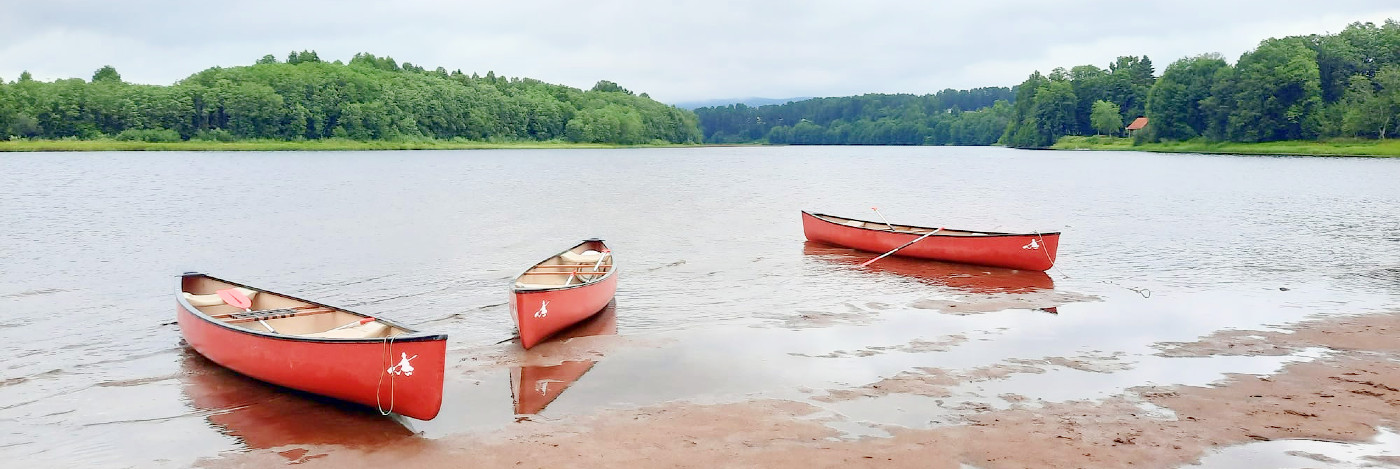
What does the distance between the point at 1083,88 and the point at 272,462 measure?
16258cm

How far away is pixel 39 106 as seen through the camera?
368ft

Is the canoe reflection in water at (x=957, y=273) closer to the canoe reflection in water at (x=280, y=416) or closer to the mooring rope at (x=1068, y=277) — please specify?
the mooring rope at (x=1068, y=277)

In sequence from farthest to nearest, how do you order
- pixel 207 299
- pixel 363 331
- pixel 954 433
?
pixel 207 299
pixel 363 331
pixel 954 433

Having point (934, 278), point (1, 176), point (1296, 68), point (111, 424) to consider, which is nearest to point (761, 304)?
point (934, 278)

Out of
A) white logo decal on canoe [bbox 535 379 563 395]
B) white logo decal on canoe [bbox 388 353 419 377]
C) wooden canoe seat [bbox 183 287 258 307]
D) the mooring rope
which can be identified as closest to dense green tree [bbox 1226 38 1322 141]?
the mooring rope

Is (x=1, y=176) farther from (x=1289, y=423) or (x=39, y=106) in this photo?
(x=1289, y=423)

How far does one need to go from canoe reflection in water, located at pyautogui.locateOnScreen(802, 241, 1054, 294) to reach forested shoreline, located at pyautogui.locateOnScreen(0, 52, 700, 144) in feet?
383

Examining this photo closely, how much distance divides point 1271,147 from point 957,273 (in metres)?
101

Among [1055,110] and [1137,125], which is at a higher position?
[1055,110]

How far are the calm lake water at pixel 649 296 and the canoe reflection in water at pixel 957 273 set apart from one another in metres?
0.15

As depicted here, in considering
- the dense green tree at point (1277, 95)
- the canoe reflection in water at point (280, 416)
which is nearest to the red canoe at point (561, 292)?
the canoe reflection in water at point (280, 416)

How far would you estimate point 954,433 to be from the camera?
33.4ft

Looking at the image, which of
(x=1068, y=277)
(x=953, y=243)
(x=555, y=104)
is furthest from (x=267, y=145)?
(x=1068, y=277)

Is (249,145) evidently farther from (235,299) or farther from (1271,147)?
(1271,147)
